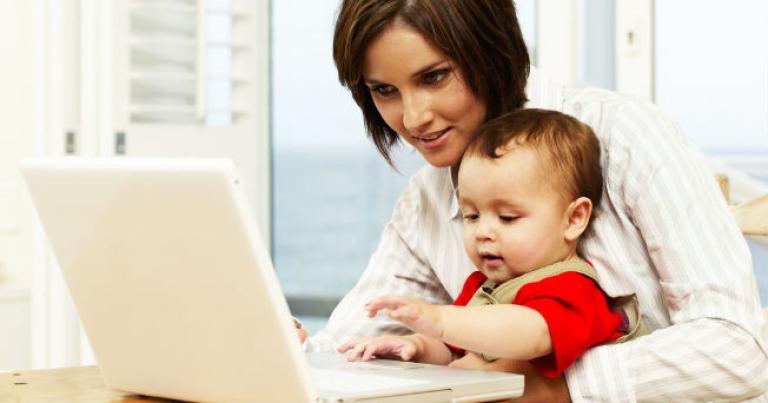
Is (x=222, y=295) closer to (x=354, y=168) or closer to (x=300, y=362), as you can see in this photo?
(x=300, y=362)

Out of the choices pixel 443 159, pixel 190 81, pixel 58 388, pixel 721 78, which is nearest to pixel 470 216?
pixel 443 159

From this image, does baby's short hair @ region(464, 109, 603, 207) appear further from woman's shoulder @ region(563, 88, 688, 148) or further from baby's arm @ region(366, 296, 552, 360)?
baby's arm @ region(366, 296, 552, 360)

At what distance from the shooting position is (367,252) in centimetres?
467

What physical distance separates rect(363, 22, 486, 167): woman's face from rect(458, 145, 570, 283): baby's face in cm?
11

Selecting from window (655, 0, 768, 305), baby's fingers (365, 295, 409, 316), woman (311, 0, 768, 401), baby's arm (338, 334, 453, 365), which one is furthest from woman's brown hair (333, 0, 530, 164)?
window (655, 0, 768, 305)

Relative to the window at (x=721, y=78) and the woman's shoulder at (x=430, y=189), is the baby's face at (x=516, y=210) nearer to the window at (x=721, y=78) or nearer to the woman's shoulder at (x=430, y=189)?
the woman's shoulder at (x=430, y=189)

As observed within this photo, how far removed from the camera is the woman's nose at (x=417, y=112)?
1.38 meters

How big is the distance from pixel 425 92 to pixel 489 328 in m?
0.35

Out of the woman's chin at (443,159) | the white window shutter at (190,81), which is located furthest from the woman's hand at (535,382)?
the white window shutter at (190,81)

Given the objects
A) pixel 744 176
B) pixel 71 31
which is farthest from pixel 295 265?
pixel 744 176

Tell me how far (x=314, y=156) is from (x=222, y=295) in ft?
11.7

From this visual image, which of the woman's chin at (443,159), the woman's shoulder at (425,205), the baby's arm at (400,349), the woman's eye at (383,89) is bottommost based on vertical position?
the baby's arm at (400,349)

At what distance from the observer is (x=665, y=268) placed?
1.28 metres

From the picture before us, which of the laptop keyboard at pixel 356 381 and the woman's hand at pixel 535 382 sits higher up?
the laptop keyboard at pixel 356 381
